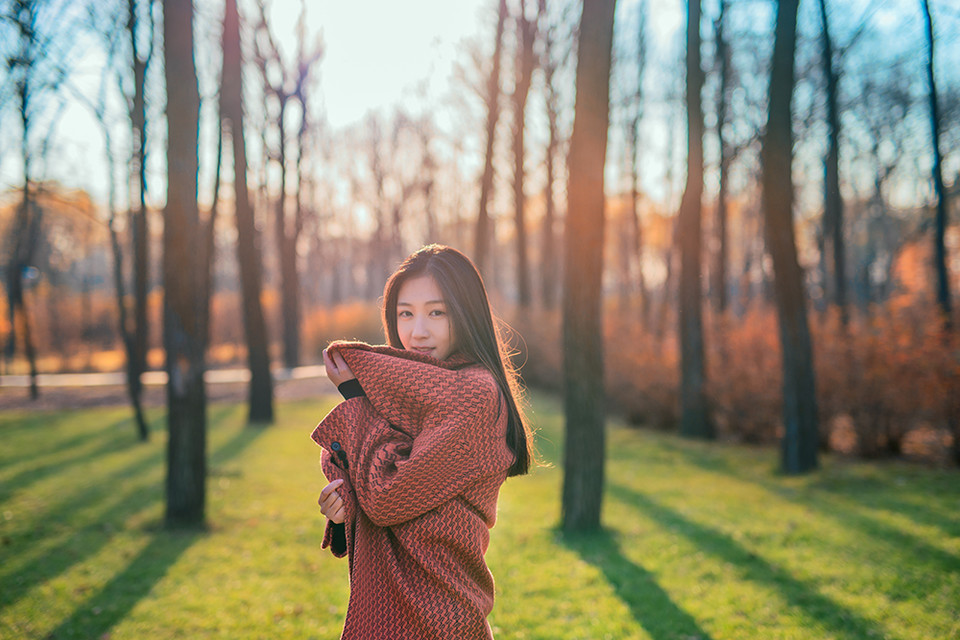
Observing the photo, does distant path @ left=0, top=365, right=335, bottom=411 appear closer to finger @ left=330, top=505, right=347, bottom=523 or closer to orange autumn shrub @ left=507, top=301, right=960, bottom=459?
orange autumn shrub @ left=507, top=301, right=960, bottom=459

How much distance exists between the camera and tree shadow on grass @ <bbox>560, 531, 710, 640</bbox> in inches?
151

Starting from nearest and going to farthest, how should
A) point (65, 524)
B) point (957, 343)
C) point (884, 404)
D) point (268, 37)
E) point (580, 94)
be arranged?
point (580, 94) < point (65, 524) < point (957, 343) < point (884, 404) < point (268, 37)

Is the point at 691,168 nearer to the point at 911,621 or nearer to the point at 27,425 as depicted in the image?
the point at 911,621

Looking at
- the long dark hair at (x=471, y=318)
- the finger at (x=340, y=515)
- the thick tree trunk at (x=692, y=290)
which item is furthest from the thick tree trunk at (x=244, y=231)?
the finger at (x=340, y=515)

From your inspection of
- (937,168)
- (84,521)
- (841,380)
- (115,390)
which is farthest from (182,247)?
(937,168)

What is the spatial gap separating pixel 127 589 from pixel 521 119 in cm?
1642

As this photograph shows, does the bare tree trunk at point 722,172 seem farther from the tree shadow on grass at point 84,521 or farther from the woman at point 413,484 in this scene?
the woman at point 413,484

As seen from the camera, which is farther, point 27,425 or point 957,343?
point 27,425

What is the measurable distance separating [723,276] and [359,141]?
23400 millimetres

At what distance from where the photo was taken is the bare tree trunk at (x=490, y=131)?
656 inches

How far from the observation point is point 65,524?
5.98m

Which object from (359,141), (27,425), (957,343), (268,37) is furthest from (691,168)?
(359,141)

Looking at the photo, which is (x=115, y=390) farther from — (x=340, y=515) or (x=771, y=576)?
(x=340, y=515)

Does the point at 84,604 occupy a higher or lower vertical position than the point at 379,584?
lower
